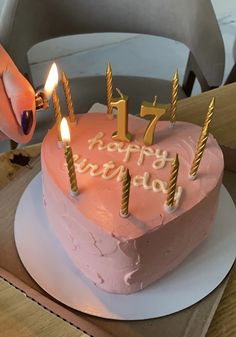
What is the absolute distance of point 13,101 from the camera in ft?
2.58

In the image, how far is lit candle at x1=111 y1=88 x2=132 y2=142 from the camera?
33.2 inches

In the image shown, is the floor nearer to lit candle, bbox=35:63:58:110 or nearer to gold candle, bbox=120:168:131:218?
lit candle, bbox=35:63:58:110

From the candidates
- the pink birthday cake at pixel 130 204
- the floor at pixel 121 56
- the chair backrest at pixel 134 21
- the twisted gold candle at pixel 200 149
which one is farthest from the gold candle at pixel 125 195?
the floor at pixel 121 56

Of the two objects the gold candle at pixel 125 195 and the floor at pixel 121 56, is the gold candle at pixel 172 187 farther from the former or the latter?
the floor at pixel 121 56

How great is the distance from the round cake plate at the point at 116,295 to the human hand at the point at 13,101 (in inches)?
7.9

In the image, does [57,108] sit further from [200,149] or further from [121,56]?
[121,56]

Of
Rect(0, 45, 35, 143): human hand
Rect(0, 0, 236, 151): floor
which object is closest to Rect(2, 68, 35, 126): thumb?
Rect(0, 45, 35, 143): human hand

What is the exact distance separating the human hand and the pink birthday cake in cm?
9

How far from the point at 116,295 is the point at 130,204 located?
166 millimetres

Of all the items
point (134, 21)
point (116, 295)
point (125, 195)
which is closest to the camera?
point (125, 195)

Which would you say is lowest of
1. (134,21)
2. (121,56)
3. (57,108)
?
(121,56)

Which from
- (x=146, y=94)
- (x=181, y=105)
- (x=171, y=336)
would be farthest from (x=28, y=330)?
(x=146, y=94)

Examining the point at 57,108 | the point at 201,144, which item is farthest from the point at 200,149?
the point at 57,108

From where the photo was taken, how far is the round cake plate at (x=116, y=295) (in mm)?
818
